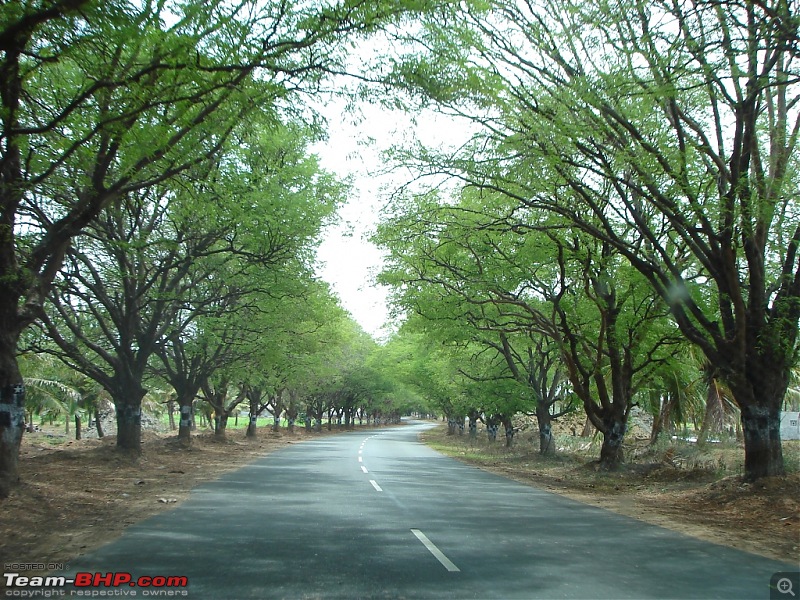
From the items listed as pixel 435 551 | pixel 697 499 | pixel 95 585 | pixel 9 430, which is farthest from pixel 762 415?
pixel 9 430

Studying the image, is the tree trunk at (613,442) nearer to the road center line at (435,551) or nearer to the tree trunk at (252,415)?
the road center line at (435,551)

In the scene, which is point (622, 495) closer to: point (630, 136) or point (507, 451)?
point (630, 136)

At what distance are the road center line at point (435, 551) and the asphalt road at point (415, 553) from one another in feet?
0.08

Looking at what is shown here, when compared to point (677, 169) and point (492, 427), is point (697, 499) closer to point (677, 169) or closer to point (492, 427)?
point (677, 169)

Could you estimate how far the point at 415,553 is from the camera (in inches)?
322

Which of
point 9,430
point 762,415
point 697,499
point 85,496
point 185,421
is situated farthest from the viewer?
point 185,421

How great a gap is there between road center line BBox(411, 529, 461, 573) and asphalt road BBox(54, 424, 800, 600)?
0.08 ft

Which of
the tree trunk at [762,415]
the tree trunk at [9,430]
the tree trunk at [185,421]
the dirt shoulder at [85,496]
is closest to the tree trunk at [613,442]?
the tree trunk at [762,415]

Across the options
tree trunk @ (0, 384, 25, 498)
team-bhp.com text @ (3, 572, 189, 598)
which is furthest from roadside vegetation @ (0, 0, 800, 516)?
team-bhp.com text @ (3, 572, 189, 598)

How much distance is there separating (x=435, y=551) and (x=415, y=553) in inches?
11.2

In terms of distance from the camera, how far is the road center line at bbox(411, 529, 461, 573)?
293 inches

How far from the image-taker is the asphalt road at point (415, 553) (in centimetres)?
664

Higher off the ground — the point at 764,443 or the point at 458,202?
the point at 458,202

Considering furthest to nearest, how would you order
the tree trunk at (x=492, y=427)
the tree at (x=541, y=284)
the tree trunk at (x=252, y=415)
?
the tree trunk at (x=492, y=427), the tree trunk at (x=252, y=415), the tree at (x=541, y=284)
